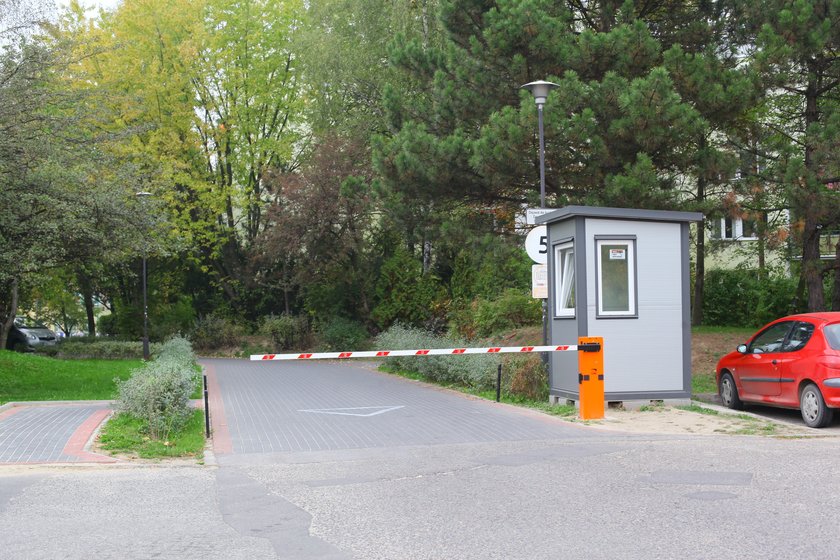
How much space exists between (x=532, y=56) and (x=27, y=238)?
11.7 metres

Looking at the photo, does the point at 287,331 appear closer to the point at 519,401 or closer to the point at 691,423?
the point at 519,401

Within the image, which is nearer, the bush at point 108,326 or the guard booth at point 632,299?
the guard booth at point 632,299

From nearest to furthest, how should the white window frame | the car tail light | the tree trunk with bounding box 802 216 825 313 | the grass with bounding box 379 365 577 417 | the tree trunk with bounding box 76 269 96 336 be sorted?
the car tail light < the grass with bounding box 379 365 577 417 < the white window frame < the tree trunk with bounding box 802 216 825 313 < the tree trunk with bounding box 76 269 96 336

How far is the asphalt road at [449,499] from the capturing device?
614 centimetres

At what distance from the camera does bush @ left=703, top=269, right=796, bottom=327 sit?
2897 cm

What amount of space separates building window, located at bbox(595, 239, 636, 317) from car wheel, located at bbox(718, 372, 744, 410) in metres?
2.22

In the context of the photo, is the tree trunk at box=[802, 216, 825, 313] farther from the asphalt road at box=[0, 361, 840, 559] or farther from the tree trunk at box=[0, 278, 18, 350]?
the tree trunk at box=[0, 278, 18, 350]

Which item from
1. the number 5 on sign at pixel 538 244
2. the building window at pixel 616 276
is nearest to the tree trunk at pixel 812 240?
the number 5 on sign at pixel 538 244

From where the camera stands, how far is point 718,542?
19.8ft

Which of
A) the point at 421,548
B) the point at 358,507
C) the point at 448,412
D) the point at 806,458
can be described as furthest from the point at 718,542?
the point at 448,412

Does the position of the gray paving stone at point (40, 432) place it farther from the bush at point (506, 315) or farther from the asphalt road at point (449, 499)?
the bush at point (506, 315)

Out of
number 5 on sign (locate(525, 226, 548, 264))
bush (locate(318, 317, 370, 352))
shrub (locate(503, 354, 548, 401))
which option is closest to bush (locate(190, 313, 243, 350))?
bush (locate(318, 317, 370, 352))

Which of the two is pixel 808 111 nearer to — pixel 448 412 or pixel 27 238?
pixel 448 412

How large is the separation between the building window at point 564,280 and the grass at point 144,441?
19.1ft
